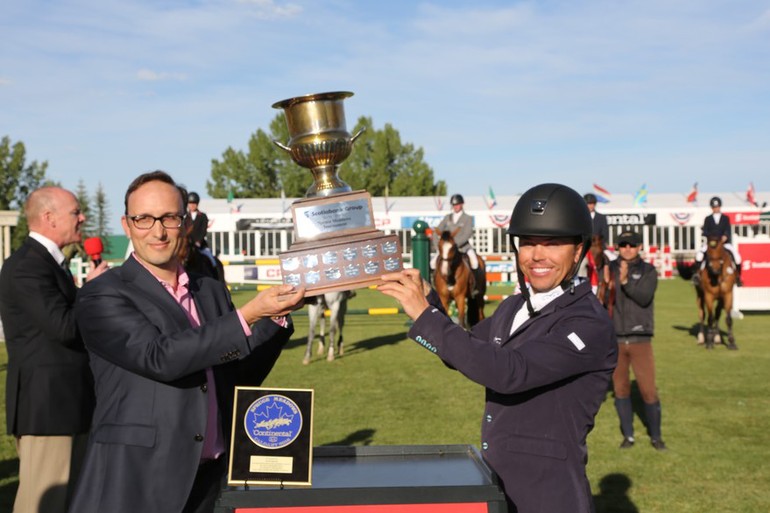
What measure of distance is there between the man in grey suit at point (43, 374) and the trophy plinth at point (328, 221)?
1.63 m

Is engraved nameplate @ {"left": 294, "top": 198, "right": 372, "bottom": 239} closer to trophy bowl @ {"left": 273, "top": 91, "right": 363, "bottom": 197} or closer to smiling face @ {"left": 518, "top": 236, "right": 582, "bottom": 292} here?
trophy bowl @ {"left": 273, "top": 91, "right": 363, "bottom": 197}

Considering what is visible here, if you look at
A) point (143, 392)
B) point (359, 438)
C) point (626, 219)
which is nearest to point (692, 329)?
point (359, 438)

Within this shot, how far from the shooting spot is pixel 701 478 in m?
6.92

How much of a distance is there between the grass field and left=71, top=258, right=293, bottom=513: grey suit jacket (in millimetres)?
4107

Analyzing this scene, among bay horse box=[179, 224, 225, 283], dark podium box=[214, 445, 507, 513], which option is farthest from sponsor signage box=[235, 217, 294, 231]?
dark podium box=[214, 445, 507, 513]

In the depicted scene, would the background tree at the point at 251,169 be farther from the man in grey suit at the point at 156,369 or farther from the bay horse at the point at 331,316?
the man in grey suit at the point at 156,369

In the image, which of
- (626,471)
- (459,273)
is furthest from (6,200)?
(626,471)

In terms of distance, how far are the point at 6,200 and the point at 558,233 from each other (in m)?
58.5

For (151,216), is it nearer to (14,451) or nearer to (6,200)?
(14,451)

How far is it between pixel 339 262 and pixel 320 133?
61 centimetres

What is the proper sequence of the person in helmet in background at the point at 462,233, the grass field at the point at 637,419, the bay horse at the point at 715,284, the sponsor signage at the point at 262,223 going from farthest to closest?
the sponsor signage at the point at 262,223, the person in helmet in background at the point at 462,233, the bay horse at the point at 715,284, the grass field at the point at 637,419

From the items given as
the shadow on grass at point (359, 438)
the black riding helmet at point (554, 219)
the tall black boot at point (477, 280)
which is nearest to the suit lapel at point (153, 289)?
the black riding helmet at point (554, 219)

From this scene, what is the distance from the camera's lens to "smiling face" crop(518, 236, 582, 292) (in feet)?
9.64

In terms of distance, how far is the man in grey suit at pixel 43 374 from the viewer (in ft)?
13.5
